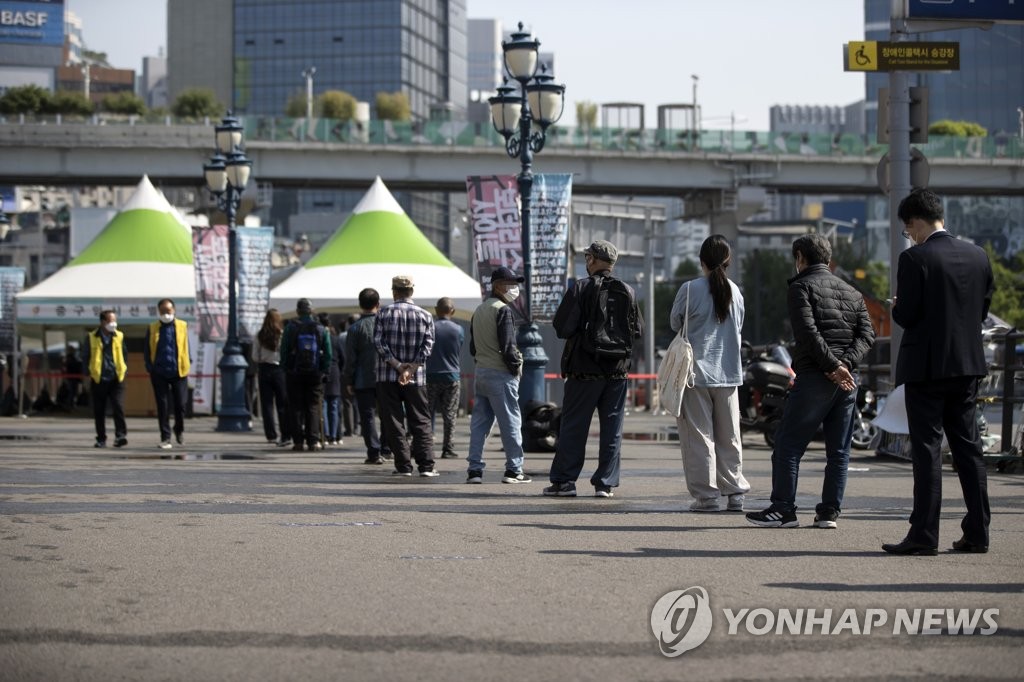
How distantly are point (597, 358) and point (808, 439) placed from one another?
2.62 m

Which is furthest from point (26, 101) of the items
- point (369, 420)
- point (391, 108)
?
point (369, 420)

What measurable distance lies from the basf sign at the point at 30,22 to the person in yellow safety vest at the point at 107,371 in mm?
136153

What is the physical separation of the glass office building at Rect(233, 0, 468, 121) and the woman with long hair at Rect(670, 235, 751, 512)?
17120cm

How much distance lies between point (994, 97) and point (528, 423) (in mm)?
148697

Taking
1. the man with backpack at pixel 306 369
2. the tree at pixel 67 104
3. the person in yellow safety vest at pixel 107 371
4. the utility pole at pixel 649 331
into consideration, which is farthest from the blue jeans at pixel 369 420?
the tree at pixel 67 104

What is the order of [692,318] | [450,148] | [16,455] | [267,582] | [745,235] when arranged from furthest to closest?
[745,235]
[450,148]
[16,455]
[692,318]
[267,582]

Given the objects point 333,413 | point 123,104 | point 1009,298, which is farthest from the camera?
point 123,104

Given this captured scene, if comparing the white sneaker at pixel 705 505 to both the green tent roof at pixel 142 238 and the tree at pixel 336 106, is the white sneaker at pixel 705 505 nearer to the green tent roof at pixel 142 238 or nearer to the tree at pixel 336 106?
the green tent roof at pixel 142 238

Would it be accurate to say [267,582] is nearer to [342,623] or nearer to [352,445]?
[342,623]

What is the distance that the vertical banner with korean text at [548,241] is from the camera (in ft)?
71.8

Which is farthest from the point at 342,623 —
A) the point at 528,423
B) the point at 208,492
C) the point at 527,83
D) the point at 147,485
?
the point at 527,83

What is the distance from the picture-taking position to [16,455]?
63.3 feet

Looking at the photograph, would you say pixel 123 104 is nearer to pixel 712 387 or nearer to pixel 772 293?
pixel 772 293

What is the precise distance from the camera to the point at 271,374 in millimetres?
22562
